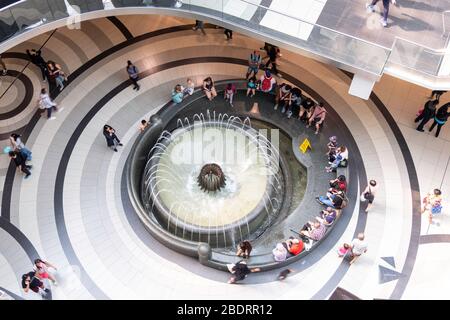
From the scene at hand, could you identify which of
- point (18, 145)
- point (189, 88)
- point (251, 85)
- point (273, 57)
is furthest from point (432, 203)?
point (18, 145)

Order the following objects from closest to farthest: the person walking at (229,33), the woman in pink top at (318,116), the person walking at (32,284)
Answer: the person walking at (32,284) < the woman in pink top at (318,116) < the person walking at (229,33)

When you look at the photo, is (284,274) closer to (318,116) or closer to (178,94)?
(318,116)

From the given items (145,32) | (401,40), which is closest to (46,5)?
(145,32)

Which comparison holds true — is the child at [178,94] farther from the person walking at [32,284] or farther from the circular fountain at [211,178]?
the person walking at [32,284]

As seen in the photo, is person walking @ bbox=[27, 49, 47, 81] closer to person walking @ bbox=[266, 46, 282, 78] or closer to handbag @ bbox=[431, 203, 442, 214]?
person walking @ bbox=[266, 46, 282, 78]

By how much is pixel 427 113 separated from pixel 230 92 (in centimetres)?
642

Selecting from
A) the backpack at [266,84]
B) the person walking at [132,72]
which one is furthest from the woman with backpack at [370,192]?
the person walking at [132,72]

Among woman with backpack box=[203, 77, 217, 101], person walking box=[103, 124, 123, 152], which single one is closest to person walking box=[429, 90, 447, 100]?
woman with backpack box=[203, 77, 217, 101]

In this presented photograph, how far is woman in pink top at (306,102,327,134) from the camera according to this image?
48.8ft

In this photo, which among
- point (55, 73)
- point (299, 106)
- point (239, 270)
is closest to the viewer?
point (239, 270)

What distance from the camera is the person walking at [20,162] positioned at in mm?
14055

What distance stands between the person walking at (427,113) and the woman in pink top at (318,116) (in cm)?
313

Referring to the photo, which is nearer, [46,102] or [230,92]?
[46,102]

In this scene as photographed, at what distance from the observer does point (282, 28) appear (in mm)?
13414
